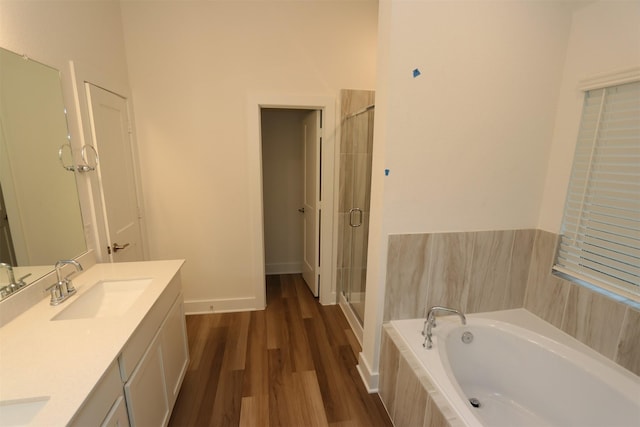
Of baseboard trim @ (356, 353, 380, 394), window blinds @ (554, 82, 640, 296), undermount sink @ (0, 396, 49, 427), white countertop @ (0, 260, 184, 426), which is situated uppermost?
window blinds @ (554, 82, 640, 296)

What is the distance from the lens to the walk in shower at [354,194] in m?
2.47

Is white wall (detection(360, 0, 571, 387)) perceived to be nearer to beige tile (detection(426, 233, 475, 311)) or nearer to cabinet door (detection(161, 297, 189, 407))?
beige tile (detection(426, 233, 475, 311))

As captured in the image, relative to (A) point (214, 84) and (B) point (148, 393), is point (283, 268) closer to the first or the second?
(A) point (214, 84)

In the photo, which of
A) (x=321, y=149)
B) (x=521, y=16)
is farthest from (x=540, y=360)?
(x=321, y=149)

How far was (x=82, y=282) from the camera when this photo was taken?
162 centimetres

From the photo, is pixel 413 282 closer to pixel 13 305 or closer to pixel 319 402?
pixel 319 402

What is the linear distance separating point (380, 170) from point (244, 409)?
171 cm

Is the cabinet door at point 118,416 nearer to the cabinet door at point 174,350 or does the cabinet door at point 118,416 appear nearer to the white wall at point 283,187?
the cabinet door at point 174,350

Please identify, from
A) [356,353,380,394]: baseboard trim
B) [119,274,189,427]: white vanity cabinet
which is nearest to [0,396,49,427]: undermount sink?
[119,274,189,427]: white vanity cabinet

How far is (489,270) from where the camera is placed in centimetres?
192

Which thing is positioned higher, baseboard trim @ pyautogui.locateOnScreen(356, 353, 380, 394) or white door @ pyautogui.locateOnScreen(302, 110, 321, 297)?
white door @ pyautogui.locateOnScreen(302, 110, 321, 297)

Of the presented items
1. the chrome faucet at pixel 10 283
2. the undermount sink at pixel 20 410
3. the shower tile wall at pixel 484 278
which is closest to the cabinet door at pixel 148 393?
the undermount sink at pixel 20 410

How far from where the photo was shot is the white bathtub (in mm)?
1365

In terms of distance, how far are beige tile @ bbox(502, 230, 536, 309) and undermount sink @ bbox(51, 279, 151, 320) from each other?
233cm
